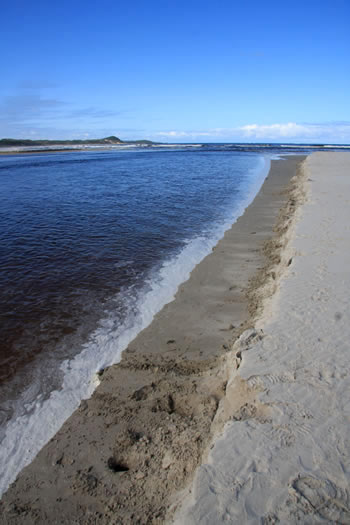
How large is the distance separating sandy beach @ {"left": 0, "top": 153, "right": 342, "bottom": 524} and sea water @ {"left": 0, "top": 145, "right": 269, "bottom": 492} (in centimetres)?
45

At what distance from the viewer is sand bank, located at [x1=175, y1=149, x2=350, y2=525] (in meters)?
2.92

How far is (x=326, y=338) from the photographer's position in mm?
5141

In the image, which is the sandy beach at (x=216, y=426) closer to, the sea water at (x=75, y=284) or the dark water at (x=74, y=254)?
the sea water at (x=75, y=284)

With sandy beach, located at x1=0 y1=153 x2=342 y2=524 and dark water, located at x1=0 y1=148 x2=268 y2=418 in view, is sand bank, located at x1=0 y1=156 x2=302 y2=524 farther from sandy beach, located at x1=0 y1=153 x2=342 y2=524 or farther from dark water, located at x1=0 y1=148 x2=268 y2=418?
dark water, located at x1=0 y1=148 x2=268 y2=418

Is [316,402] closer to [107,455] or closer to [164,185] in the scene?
[107,455]

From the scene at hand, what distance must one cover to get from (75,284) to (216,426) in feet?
19.2

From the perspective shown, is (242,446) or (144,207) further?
(144,207)

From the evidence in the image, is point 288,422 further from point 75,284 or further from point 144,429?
point 75,284

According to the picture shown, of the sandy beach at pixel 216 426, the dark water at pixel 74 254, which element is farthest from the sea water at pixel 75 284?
the sandy beach at pixel 216 426

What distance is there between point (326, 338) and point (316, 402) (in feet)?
4.73

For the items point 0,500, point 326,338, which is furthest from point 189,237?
point 0,500

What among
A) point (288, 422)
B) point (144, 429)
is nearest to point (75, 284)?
point (144, 429)

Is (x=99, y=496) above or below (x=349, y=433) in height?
below

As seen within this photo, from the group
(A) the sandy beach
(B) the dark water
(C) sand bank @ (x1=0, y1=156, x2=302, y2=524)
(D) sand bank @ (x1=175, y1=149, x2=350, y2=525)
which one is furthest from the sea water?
(D) sand bank @ (x1=175, y1=149, x2=350, y2=525)
